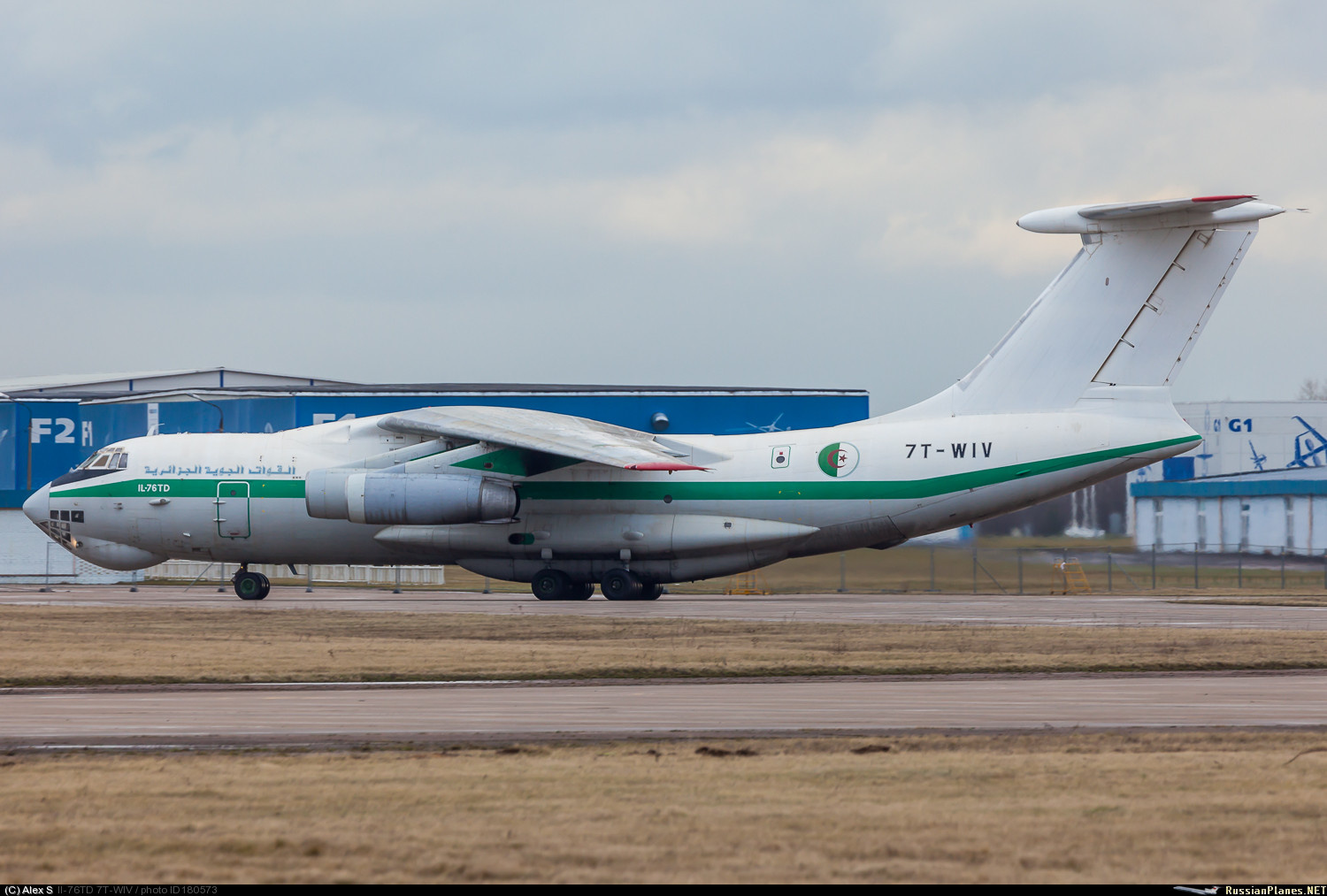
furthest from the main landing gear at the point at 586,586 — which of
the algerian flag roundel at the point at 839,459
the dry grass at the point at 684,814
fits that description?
the dry grass at the point at 684,814

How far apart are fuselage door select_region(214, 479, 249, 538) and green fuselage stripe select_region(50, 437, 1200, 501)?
0.39ft

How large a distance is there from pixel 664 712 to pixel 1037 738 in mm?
3275

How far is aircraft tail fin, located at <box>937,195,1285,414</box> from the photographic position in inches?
949

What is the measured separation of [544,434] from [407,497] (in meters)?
2.91

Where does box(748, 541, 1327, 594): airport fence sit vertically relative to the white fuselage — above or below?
below

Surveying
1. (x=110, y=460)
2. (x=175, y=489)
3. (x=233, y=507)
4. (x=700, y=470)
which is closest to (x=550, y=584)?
(x=700, y=470)

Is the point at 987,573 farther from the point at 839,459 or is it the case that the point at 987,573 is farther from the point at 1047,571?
the point at 839,459

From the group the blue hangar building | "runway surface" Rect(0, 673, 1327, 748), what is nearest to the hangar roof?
the blue hangar building

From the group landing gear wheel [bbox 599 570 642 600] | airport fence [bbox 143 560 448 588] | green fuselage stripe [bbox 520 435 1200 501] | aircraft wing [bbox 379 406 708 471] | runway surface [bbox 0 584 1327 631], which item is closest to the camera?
runway surface [bbox 0 584 1327 631]

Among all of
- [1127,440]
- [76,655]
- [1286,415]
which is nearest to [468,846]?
[76,655]

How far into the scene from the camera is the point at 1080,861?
6367 millimetres

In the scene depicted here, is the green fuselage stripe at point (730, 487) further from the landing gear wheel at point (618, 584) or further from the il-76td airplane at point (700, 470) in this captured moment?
the landing gear wheel at point (618, 584)

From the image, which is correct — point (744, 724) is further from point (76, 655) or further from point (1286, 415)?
point (1286, 415)

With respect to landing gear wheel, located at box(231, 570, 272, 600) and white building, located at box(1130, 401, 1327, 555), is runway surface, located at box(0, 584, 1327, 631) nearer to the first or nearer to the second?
landing gear wheel, located at box(231, 570, 272, 600)
